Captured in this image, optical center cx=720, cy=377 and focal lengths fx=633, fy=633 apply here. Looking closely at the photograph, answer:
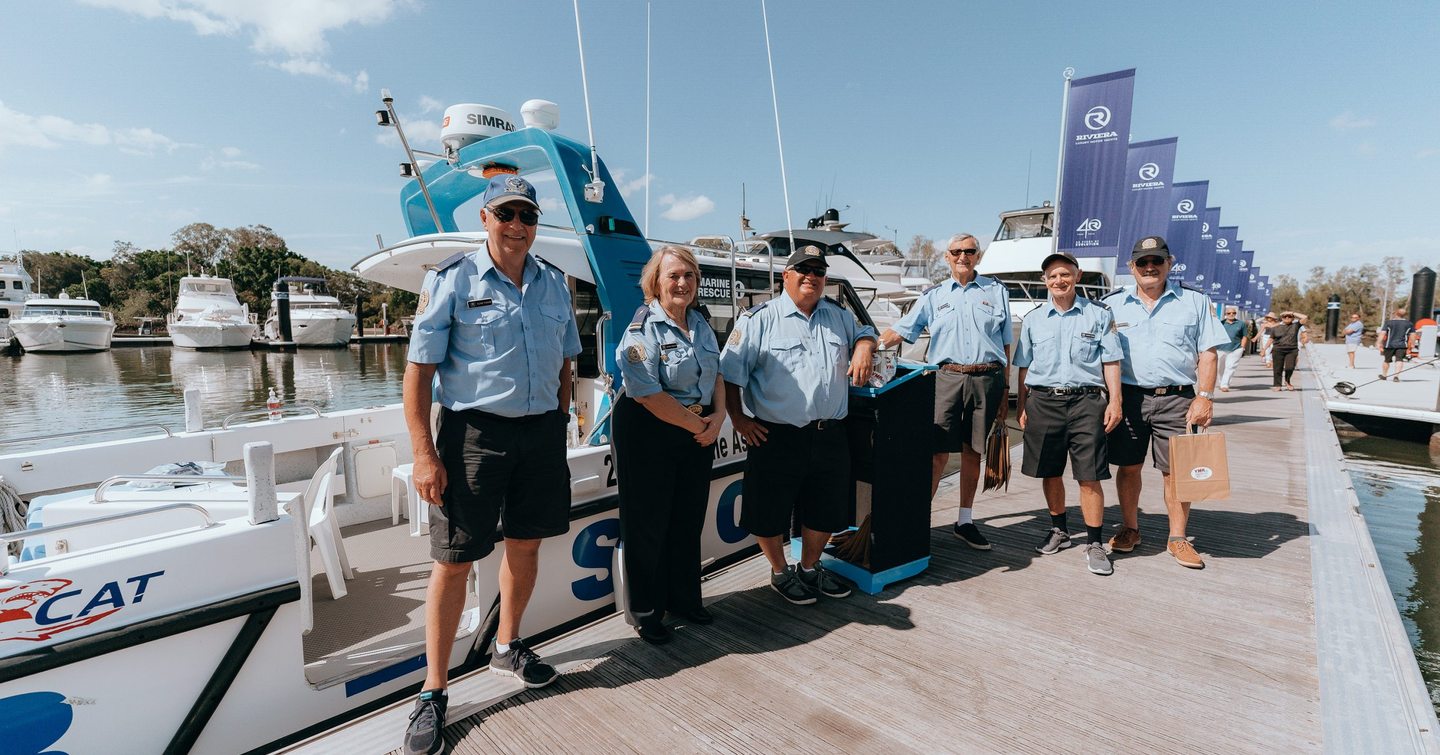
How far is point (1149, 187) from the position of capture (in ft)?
31.2

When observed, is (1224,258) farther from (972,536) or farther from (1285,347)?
(972,536)

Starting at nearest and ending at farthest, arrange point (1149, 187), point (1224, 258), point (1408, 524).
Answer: point (1408, 524) → point (1149, 187) → point (1224, 258)

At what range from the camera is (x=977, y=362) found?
3.45m

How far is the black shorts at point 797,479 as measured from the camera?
8.84 ft

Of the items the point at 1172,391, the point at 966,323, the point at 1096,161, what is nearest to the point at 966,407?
the point at 966,323

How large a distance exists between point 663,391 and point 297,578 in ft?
4.62

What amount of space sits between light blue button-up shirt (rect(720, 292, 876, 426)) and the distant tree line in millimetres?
55222

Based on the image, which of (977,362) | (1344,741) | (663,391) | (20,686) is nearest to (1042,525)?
(977,362)

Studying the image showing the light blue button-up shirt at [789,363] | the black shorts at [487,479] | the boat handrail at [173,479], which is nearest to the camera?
the black shorts at [487,479]

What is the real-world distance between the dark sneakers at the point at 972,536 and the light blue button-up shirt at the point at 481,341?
2.65m

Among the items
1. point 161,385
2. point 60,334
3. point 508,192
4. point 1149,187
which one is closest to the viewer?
point 508,192

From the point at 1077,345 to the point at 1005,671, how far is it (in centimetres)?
178

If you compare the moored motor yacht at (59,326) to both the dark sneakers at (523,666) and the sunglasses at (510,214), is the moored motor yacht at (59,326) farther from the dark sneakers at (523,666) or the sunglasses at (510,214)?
the sunglasses at (510,214)

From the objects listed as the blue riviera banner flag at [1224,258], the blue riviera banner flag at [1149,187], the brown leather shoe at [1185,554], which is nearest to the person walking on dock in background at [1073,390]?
the brown leather shoe at [1185,554]
